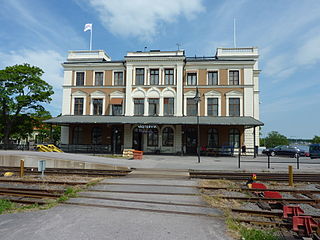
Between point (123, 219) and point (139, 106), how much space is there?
75.0 ft

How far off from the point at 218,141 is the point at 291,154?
9611 mm

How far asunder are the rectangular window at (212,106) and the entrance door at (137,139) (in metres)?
9.60

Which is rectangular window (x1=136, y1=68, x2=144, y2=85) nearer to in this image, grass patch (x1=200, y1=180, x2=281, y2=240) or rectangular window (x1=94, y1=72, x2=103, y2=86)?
rectangular window (x1=94, y1=72, x2=103, y2=86)

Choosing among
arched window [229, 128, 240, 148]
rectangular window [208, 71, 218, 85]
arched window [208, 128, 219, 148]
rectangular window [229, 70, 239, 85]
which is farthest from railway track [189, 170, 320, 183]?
rectangular window [208, 71, 218, 85]

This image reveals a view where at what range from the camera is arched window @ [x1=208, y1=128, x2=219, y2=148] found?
27305mm

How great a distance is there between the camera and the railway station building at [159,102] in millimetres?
27062

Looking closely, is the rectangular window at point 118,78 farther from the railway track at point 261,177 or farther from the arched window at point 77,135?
the railway track at point 261,177

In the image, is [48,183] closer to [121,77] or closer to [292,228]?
[292,228]

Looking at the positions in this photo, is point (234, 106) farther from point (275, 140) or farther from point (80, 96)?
point (275, 140)

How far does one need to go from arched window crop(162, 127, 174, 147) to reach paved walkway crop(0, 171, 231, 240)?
61.8ft

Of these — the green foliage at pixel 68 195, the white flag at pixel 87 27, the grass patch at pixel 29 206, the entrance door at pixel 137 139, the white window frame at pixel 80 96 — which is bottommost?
the grass patch at pixel 29 206

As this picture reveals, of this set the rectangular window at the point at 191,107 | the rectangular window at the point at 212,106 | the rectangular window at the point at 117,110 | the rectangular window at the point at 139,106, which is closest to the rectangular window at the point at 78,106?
the rectangular window at the point at 117,110

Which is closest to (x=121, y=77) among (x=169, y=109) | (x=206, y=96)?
(x=169, y=109)

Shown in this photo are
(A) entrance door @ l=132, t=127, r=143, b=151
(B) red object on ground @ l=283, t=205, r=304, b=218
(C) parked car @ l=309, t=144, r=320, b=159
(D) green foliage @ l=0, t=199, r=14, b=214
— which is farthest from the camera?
(C) parked car @ l=309, t=144, r=320, b=159
